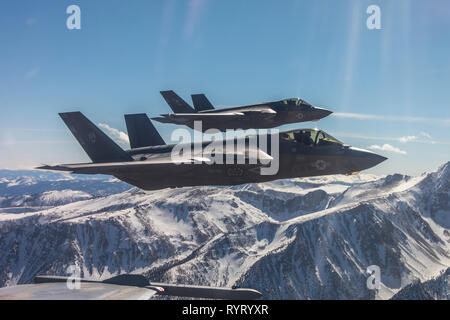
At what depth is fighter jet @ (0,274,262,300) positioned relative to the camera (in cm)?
1425

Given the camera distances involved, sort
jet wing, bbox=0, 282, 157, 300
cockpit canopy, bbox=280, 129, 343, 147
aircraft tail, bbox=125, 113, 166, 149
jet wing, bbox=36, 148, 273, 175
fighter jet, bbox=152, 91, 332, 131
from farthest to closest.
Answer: fighter jet, bbox=152, 91, 332, 131 → aircraft tail, bbox=125, 113, 166, 149 → cockpit canopy, bbox=280, 129, 343, 147 → jet wing, bbox=36, 148, 273, 175 → jet wing, bbox=0, 282, 157, 300

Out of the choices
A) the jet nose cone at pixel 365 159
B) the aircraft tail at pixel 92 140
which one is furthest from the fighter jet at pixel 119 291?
the jet nose cone at pixel 365 159

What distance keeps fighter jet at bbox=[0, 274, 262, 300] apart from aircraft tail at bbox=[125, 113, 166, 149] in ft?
41.6

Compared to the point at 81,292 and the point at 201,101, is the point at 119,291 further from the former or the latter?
the point at 201,101

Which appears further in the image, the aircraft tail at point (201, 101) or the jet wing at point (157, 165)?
the aircraft tail at point (201, 101)

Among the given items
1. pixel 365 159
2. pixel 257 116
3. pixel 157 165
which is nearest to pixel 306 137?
pixel 365 159

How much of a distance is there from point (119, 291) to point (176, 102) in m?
36.0

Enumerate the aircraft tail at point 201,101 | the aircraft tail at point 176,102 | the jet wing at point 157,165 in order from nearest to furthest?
the jet wing at point 157,165, the aircraft tail at point 176,102, the aircraft tail at point 201,101

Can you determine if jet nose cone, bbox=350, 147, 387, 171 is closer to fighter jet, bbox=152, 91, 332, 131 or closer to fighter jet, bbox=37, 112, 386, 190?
fighter jet, bbox=37, 112, 386, 190

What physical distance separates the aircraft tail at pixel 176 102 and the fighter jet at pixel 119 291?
110ft

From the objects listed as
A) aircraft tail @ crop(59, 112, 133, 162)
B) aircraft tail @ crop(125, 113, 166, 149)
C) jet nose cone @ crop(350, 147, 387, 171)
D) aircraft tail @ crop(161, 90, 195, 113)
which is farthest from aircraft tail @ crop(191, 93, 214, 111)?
jet nose cone @ crop(350, 147, 387, 171)

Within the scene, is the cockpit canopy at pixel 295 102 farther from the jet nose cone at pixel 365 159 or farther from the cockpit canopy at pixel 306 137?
the jet nose cone at pixel 365 159

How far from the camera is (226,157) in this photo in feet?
64.2

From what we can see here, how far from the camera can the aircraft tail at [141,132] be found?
27.2 metres
